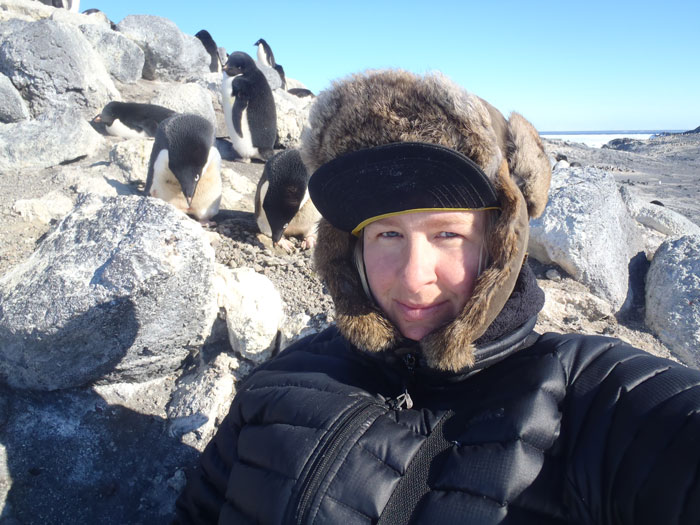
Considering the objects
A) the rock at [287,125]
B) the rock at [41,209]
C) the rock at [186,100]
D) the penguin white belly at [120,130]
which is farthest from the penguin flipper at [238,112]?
the rock at [41,209]

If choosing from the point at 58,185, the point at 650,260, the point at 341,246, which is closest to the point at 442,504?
the point at 341,246

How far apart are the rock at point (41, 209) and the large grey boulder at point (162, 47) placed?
803 centimetres

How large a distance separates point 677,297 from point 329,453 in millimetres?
2545

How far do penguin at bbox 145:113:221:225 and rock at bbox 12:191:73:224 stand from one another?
85 centimetres

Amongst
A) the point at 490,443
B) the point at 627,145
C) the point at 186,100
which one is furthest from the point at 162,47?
the point at 627,145

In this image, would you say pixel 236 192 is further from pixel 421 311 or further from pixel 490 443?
pixel 490 443

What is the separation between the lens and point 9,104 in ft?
19.9

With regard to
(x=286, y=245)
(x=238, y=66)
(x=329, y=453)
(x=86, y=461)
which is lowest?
(x=86, y=461)

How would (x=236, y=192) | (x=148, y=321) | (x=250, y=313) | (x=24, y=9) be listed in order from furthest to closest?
(x=24, y=9)
(x=236, y=192)
(x=250, y=313)
(x=148, y=321)

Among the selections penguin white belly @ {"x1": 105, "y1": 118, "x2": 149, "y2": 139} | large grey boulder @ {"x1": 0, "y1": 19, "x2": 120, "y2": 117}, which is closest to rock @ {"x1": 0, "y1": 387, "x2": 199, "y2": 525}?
large grey boulder @ {"x1": 0, "y1": 19, "x2": 120, "y2": 117}

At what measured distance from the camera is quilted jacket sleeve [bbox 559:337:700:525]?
2.18 ft

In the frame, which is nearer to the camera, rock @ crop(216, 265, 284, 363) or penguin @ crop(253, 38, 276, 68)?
rock @ crop(216, 265, 284, 363)

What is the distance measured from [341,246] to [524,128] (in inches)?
19.1

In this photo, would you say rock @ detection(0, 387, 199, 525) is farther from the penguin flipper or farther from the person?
the penguin flipper
